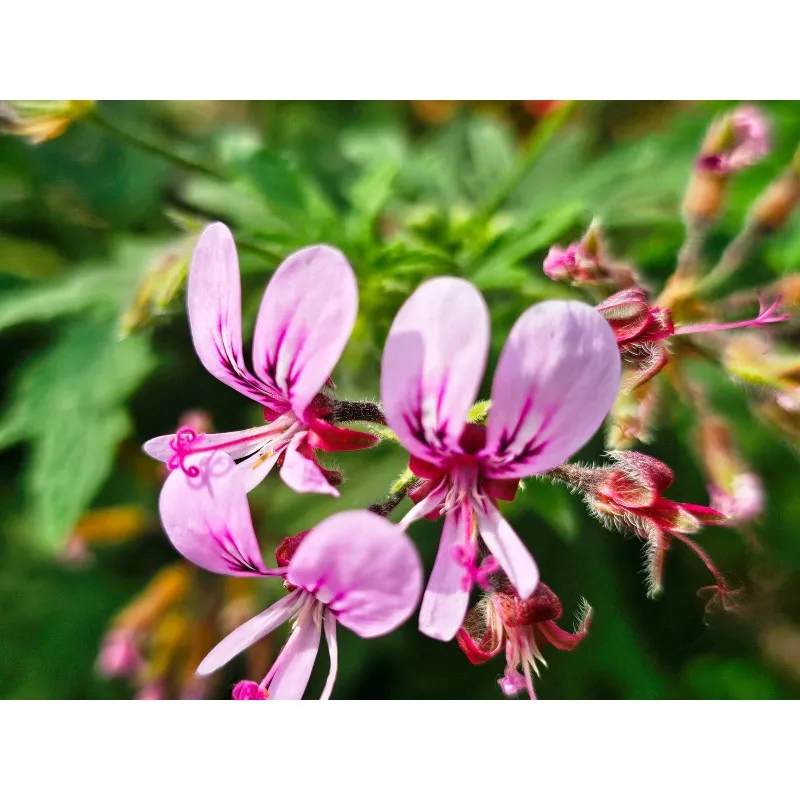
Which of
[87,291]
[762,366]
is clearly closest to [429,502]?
[762,366]

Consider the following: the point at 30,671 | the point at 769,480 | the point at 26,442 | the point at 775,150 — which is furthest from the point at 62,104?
the point at 769,480

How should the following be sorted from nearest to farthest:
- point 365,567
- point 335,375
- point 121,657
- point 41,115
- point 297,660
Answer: point 365,567
point 297,660
point 41,115
point 335,375
point 121,657

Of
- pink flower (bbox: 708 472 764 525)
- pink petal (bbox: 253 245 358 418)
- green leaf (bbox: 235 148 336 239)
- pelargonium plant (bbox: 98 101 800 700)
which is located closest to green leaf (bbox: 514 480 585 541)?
pink flower (bbox: 708 472 764 525)

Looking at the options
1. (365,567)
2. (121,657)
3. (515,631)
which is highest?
(365,567)

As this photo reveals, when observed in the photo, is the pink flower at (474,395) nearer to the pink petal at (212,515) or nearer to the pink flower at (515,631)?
the pink flower at (515,631)

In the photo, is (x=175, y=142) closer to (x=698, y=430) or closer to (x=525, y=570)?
(x=698, y=430)

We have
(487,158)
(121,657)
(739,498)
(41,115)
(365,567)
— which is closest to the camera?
(365,567)

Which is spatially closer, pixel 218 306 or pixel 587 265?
pixel 218 306

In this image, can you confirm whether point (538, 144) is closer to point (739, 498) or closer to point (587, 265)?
point (587, 265)
